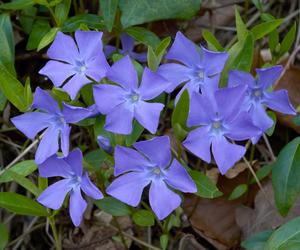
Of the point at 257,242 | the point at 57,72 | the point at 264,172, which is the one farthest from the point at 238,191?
the point at 57,72

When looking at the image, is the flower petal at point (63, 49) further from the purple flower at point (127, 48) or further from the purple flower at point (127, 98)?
the purple flower at point (127, 48)

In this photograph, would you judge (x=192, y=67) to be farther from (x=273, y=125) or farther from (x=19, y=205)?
(x=19, y=205)

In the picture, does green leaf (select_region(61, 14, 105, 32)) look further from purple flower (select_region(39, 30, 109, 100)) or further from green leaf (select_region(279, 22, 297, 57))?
green leaf (select_region(279, 22, 297, 57))

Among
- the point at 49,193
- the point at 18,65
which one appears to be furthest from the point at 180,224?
the point at 18,65

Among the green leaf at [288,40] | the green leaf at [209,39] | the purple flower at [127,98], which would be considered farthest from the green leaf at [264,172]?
the purple flower at [127,98]

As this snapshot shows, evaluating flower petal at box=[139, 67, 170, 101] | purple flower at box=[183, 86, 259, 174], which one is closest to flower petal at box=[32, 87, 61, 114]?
flower petal at box=[139, 67, 170, 101]

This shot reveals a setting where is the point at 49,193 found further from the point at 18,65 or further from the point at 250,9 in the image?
the point at 250,9
